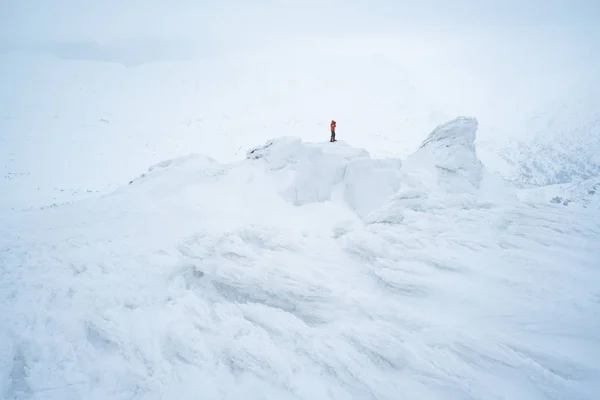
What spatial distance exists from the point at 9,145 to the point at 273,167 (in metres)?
36.3

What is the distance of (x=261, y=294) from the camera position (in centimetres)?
870

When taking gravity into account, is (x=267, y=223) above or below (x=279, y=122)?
below

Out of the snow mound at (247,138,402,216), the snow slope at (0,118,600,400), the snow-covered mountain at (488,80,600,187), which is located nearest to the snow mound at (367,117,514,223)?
the snow mound at (247,138,402,216)

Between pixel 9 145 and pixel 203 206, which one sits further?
pixel 9 145

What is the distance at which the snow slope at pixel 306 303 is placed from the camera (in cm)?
648

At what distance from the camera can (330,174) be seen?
595 inches

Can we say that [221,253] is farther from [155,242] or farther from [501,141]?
[501,141]

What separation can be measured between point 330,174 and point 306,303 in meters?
8.04

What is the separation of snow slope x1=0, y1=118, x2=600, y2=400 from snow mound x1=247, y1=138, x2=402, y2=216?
54 centimetres

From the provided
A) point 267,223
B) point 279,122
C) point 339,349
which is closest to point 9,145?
point 279,122

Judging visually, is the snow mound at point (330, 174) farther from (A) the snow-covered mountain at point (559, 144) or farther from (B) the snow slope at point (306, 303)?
(A) the snow-covered mountain at point (559, 144)

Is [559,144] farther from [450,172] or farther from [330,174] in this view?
[330,174]

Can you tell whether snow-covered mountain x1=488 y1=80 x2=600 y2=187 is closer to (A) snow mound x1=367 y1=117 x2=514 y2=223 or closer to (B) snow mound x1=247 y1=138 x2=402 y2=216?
(A) snow mound x1=367 y1=117 x2=514 y2=223

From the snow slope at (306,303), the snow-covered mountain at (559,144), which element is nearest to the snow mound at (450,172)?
the snow slope at (306,303)
